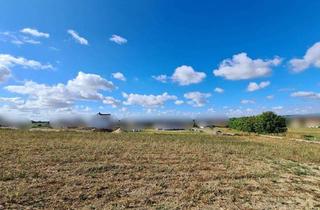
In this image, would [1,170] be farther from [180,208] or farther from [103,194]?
[180,208]

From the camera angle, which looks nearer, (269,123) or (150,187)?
(150,187)

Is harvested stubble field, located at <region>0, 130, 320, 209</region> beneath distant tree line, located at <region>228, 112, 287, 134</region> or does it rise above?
beneath

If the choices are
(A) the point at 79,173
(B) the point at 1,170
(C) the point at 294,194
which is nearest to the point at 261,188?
(C) the point at 294,194

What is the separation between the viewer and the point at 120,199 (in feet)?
26.3

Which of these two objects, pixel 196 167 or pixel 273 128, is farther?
pixel 273 128

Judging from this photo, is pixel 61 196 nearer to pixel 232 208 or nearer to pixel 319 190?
pixel 232 208

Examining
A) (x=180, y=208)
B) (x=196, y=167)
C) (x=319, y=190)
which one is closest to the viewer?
(x=180, y=208)

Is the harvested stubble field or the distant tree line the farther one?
the distant tree line

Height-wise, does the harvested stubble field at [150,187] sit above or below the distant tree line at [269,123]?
below

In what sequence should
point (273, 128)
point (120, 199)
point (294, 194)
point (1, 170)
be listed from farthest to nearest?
1. point (273, 128)
2. point (1, 170)
3. point (294, 194)
4. point (120, 199)

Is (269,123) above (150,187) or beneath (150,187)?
above

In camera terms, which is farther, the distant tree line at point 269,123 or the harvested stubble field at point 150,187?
the distant tree line at point 269,123

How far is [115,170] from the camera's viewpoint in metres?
12.5

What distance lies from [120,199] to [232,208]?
3067 millimetres
